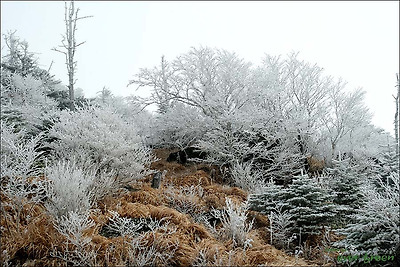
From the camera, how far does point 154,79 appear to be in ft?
40.1

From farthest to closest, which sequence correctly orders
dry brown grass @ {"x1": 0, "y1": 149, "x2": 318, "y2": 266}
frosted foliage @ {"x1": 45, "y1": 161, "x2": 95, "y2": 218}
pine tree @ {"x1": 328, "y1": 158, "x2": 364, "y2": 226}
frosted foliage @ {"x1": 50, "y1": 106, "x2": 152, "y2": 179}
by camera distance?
frosted foliage @ {"x1": 50, "y1": 106, "x2": 152, "y2": 179} → pine tree @ {"x1": 328, "y1": 158, "x2": 364, "y2": 226} → frosted foliage @ {"x1": 45, "y1": 161, "x2": 95, "y2": 218} → dry brown grass @ {"x1": 0, "y1": 149, "x2": 318, "y2": 266}

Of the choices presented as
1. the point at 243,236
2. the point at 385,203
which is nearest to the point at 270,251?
the point at 243,236

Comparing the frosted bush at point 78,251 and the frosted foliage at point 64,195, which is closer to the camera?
the frosted bush at point 78,251

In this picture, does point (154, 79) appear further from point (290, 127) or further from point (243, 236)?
point (243, 236)

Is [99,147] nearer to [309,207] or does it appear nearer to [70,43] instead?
[309,207]

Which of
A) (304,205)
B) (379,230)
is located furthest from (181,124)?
(379,230)

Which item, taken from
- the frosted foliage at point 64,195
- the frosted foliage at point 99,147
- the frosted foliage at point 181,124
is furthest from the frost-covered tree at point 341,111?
the frosted foliage at point 64,195

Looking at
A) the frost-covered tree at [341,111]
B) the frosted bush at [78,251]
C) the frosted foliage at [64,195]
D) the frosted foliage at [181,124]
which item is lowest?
the frosted bush at [78,251]

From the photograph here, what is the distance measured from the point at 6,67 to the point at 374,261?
1834 centimetres

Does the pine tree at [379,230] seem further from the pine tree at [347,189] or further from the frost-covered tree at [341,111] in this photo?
the frost-covered tree at [341,111]

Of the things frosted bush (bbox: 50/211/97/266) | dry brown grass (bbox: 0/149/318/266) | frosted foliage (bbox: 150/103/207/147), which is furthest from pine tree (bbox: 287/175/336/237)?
frosted foliage (bbox: 150/103/207/147)

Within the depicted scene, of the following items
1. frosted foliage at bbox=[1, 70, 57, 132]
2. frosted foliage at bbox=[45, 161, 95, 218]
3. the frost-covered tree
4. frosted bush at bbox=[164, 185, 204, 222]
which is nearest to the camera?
frosted foliage at bbox=[45, 161, 95, 218]

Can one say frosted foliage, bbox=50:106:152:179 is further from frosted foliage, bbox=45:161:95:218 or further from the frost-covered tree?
the frost-covered tree

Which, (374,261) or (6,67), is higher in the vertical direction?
(6,67)
